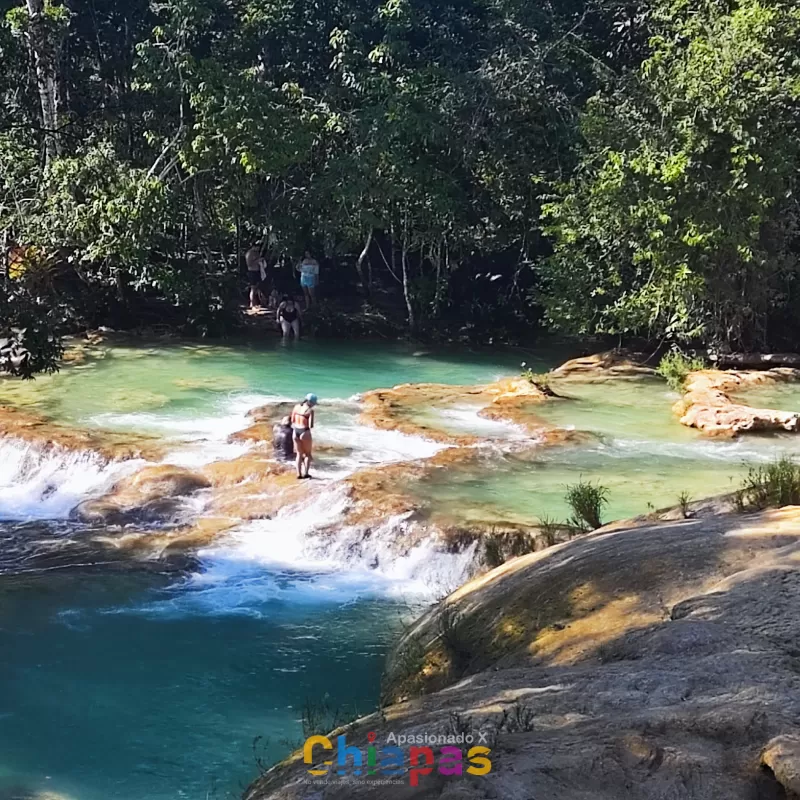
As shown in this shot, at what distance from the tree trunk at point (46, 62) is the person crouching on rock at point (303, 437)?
11.9m

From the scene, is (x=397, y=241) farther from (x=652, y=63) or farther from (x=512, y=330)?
(x=652, y=63)

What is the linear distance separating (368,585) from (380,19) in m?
16.0

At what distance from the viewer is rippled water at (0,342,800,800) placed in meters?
6.99

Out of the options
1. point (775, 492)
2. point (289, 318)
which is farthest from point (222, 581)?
point (289, 318)

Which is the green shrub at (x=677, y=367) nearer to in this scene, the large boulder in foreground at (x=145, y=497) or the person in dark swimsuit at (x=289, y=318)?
the person in dark swimsuit at (x=289, y=318)

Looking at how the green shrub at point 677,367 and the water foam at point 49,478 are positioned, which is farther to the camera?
the green shrub at point 677,367

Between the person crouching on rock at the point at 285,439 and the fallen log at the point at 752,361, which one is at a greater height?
the fallen log at the point at 752,361

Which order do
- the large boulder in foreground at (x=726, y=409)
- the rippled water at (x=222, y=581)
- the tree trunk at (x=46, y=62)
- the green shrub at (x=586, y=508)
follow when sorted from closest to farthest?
the rippled water at (x=222, y=581) < the green shrub at (x=586, y=508) < the large boulder in foreground at (x=726, y=409) < the tree trunk at (x=46, y=62)

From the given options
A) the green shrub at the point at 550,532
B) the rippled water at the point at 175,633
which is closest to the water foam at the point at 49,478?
the rippled water at the point at 175,633

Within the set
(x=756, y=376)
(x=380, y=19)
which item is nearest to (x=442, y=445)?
(x=756, y=376)

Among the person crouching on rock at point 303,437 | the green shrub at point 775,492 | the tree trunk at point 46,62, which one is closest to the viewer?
the green shrub at point 775,492

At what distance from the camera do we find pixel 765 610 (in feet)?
16.6

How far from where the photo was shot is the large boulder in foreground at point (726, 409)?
14.1m

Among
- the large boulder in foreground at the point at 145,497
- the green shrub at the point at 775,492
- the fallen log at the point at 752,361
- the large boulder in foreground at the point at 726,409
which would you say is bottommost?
the large boulder in foreground at the point at 145,497
